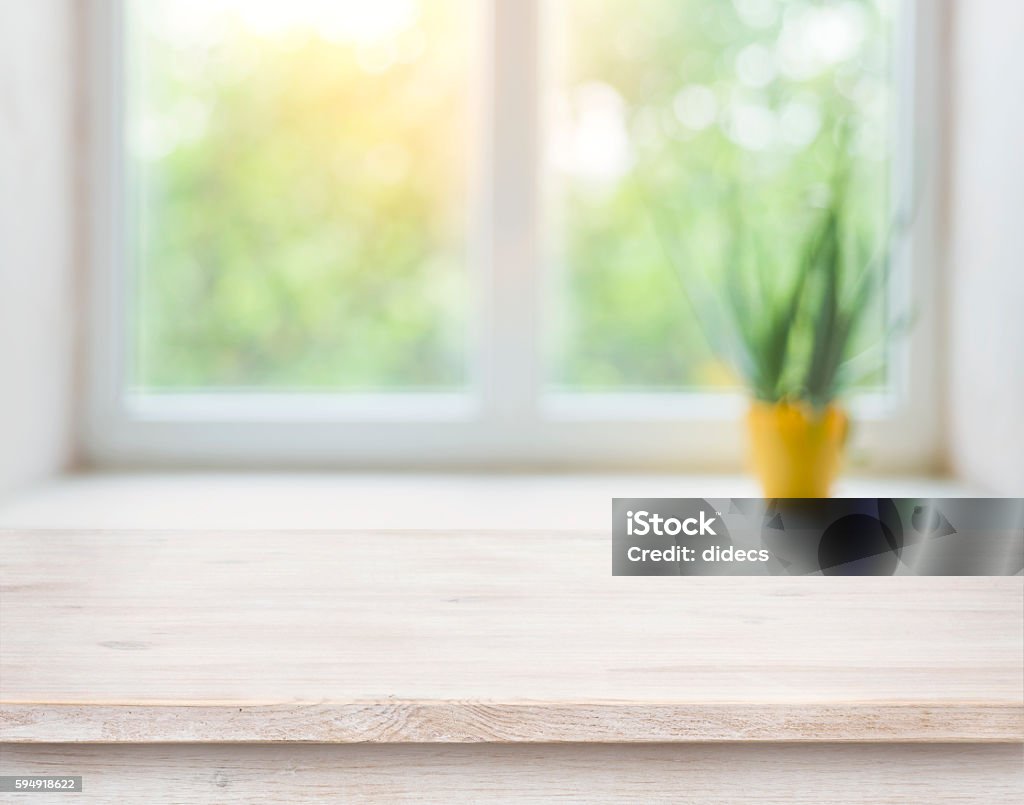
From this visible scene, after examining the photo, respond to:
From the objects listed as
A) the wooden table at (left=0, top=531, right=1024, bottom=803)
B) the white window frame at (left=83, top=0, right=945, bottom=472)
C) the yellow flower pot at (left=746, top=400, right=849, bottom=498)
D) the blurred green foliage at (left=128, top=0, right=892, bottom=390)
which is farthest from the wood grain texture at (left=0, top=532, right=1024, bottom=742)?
the blurred green foliage at (left=128, top=0, right=892, bottom=390)

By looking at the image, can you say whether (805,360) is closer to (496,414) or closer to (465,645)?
(496,414)

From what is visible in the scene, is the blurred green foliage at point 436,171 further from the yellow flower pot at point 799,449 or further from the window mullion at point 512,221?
the yellow flower pot at point 799,449

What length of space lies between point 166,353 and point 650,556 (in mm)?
701

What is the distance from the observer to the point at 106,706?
679 millimetres

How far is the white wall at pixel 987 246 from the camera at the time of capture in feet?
3.45

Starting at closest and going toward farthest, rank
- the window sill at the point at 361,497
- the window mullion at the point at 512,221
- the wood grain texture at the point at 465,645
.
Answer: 1. the wood grain texture at the point at 465,645
2. the window sill at the point at 361,497
3. the window mullion at the point at 512,221

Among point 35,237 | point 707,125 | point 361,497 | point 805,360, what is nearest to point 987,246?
point 805,360

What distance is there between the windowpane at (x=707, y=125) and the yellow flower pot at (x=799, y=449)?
0.20 meters

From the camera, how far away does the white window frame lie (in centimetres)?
120

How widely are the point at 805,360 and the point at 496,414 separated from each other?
373 millimetres

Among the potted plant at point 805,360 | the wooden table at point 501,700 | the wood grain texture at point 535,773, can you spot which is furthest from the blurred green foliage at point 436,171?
the wood grain texture at point 535,773

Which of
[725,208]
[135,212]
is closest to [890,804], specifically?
[725,208]

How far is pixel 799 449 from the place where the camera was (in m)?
1.05

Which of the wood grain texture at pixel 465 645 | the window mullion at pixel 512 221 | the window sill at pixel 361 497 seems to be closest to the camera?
the wood grain texture at pixel 465 645
